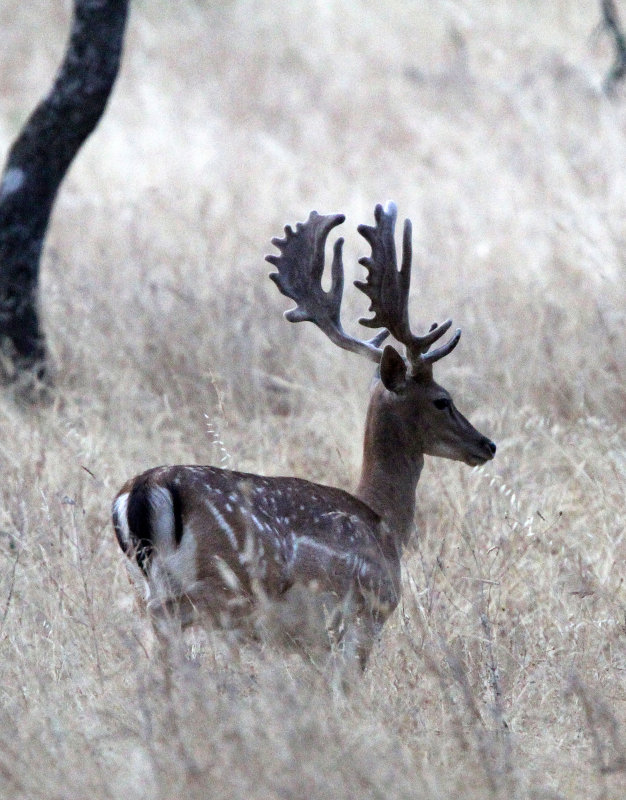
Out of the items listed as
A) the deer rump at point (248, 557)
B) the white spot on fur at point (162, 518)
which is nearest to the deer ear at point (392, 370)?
the deer rump at point (248, 557)

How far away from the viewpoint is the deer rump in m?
3.56

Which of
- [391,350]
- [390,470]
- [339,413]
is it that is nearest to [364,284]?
[391,350]

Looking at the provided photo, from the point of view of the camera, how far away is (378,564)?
395 cm

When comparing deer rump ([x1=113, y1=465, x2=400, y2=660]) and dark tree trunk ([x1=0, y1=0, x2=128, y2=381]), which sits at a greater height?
dark tree trunk ([x1=0, y1=0, x2=128, y2=381])

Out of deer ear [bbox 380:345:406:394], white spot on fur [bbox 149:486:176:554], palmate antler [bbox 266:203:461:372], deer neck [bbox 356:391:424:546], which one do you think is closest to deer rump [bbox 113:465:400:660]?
white spot on fur [bbox 149:486:176:554]

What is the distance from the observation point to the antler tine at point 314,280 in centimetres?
439

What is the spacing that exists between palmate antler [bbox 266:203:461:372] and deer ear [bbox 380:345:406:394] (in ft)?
0.22

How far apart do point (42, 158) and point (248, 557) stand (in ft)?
11.4

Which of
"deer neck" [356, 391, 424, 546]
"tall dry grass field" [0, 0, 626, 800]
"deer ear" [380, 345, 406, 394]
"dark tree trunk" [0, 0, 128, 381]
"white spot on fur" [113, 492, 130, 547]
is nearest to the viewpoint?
"tall dry grass field" [0, 0, 626, 800]

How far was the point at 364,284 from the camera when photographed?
13.6ft

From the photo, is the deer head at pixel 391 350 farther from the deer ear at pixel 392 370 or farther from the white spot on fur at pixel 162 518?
the white spot on fur at pixel 162 518

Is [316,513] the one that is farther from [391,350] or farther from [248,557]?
[391,350]

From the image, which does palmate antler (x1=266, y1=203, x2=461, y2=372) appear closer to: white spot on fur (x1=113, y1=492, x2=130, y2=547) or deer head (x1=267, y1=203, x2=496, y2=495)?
deer head (x1=267, y1=203, x2=496, y2=495)

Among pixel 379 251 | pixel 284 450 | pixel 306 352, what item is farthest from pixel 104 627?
pixel 306 352
